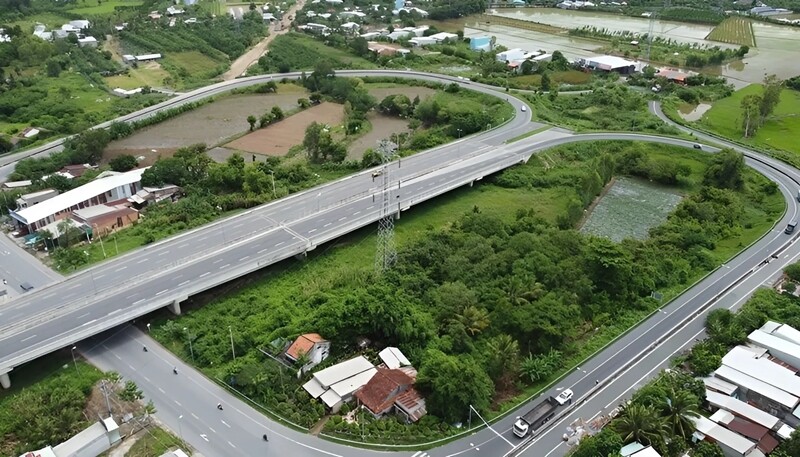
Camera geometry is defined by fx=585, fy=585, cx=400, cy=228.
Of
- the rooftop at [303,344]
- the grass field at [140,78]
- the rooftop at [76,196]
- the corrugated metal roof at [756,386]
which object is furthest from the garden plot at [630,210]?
the grass field at [140,78]

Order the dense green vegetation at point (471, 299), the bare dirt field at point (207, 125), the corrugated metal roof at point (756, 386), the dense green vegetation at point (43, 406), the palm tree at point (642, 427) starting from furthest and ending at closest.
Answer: the bare dirt field at point (207, 125) < the dense green vegetation at point (471, 299) < the corrugated metal roof at point (756, 386) < the dense green vegetation at point (43, 406) < the palm tree at point (642, 427)

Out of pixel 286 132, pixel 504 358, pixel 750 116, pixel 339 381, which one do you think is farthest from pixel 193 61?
pixel 504 358

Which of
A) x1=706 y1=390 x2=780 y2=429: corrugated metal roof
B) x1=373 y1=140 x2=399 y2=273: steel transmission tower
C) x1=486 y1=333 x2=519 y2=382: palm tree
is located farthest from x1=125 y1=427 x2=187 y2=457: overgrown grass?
x1=706 y1=390 x2=780 y2=429: corrugated metal roof

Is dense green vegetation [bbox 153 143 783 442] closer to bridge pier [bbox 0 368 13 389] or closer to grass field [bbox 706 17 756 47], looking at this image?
bridge pier [bbox 0 368 13 389]

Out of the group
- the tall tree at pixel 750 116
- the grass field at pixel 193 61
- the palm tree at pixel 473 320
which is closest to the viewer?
the palm tree at pixel 473 320

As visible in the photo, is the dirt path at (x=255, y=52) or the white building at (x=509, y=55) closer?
the dirt path at (x=255, y=52)

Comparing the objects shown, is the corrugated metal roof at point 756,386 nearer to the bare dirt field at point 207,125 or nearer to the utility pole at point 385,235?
the utility pole at point 385,235

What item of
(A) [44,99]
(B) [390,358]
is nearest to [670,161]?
(B) [390,358]
